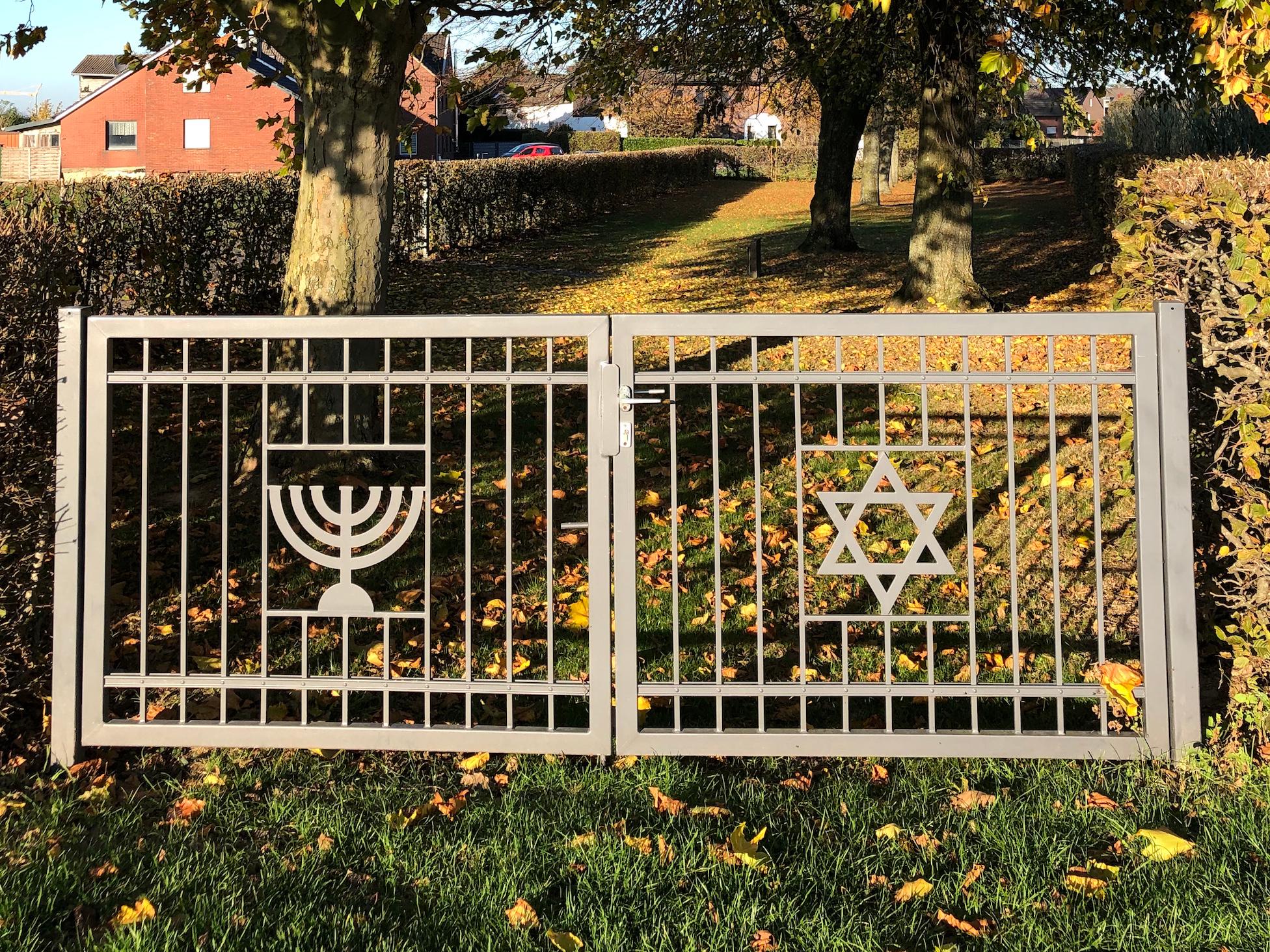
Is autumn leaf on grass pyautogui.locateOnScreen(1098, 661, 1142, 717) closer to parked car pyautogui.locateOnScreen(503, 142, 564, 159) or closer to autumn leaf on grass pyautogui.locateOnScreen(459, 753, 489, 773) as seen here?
autumn leaf on grass pyautogui.locateOnScreen(459, 753, 489, 773)

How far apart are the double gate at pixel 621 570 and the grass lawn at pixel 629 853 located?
0.15 meters

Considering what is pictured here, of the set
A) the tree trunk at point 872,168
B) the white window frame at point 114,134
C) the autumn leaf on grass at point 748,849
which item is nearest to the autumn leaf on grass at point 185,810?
the autumn leaf on grass at point 748,849

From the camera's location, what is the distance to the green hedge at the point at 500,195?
2308 centimetres

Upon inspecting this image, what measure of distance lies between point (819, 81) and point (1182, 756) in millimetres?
18788

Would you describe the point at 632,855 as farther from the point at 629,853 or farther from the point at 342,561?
the point at 342,561

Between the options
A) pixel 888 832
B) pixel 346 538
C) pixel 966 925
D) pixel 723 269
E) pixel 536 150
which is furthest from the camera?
pixel 536 150

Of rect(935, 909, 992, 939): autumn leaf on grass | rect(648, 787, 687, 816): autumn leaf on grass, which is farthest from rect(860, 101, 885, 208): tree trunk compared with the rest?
rect(935, 909, 992, 939): autumn leaf on grass

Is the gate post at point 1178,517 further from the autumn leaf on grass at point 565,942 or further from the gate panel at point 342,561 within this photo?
the autumn leaf on grass at point 565,942

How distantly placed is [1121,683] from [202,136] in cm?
5735

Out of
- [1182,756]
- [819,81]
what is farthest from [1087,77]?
[1182,756]

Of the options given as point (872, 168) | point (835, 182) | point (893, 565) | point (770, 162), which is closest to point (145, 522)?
point (893, 565)

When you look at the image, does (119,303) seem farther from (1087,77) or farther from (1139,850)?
(1087,77)

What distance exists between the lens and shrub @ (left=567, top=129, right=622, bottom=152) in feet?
250

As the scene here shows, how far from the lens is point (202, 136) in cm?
5603
